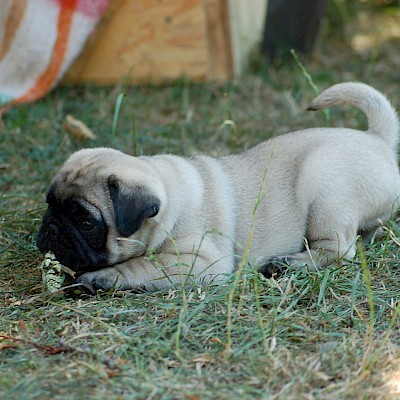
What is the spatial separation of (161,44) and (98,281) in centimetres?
428

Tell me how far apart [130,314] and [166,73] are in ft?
15.0

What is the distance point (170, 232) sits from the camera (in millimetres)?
4730

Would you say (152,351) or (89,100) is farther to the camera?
(89,100)

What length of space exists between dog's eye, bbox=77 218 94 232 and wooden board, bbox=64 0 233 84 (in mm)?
3860

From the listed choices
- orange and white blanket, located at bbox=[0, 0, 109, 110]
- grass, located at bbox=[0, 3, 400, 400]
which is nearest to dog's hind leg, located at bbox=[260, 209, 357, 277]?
grass, located at bbox=[0, 3, 400, 400]

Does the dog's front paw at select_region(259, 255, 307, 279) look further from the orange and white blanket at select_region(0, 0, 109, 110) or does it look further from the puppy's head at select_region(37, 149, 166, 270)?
the orange and white blanket at select_region(0, 0, 109, 110)

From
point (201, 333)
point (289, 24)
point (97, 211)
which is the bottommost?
point (201, 333)

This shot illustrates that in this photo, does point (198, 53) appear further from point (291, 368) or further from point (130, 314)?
point (291, 368)

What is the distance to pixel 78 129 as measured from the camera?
6.77m

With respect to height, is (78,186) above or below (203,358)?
above

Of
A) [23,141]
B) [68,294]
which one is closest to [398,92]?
[23,141]

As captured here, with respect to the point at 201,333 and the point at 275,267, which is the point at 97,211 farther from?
the point at 275,267

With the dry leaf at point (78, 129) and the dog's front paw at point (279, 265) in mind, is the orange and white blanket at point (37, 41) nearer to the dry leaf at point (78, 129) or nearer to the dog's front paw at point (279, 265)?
the dry leaf at point (78, 129)

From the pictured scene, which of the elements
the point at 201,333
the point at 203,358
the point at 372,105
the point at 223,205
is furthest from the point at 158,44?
the point at 203,358
